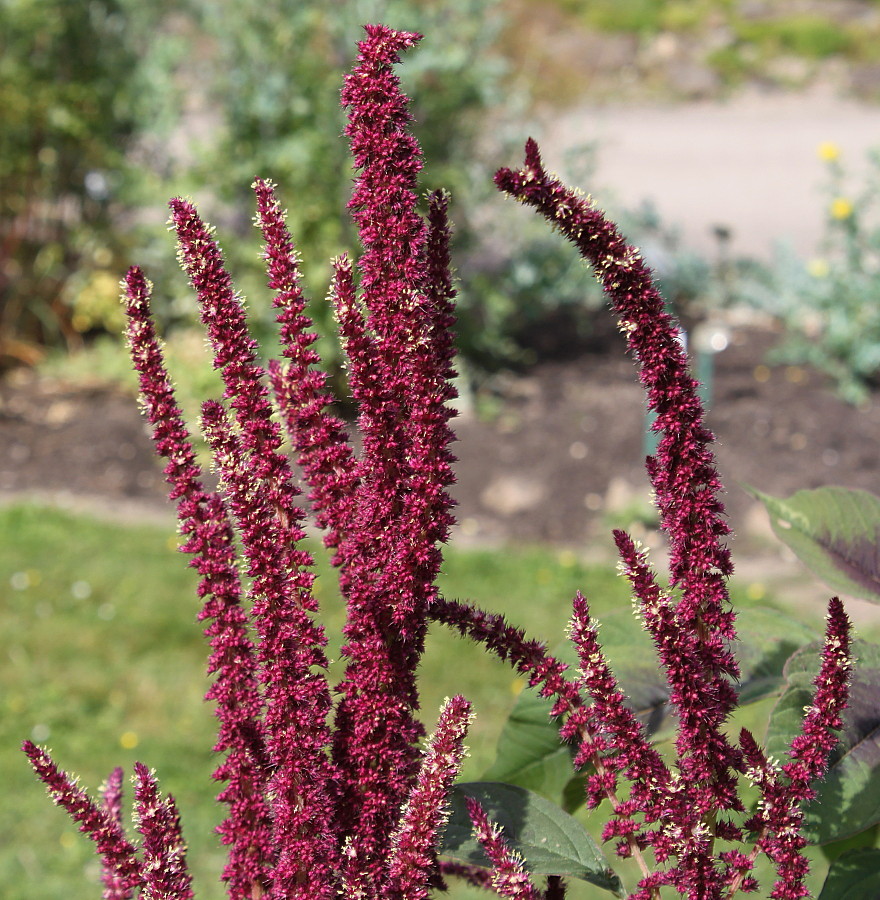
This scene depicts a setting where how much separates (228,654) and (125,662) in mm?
4492

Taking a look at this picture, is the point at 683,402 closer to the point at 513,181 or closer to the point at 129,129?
the point at 513,181

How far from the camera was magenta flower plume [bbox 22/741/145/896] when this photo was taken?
0.95 m

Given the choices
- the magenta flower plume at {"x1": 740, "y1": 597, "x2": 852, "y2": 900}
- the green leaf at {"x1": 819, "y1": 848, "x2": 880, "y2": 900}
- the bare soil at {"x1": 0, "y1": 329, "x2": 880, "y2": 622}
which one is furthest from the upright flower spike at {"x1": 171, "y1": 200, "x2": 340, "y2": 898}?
the bare soil at {"x1": 0, "y1": 329, "x2": 880, "y2": 622}

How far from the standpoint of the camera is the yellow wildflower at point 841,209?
7.09 metres

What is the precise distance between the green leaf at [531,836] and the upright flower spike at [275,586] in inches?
6.2

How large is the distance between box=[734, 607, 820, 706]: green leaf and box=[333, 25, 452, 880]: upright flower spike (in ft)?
1.87

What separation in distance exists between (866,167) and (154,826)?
14.6 m

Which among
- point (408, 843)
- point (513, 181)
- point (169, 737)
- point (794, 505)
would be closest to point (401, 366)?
point (513, 181)

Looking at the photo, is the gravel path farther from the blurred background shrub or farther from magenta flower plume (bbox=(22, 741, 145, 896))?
magenta flower plume (bbox=(22, 741, 145, 896))

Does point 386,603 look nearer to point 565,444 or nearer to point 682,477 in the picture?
point 682,477

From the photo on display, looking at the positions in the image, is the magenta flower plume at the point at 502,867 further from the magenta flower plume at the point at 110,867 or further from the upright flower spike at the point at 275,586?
the magenta flower plume at the point at 110,867

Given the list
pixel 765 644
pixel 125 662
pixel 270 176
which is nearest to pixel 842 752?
pixel 765 644

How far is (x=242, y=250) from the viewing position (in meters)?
7.50

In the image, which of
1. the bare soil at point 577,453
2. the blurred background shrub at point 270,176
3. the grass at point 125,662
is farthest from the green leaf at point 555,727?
the blurred background shrub at point 270,176
